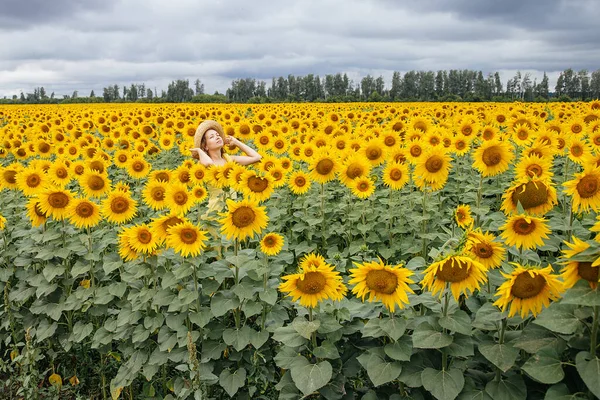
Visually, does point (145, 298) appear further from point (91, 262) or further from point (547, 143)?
point (547, 143)

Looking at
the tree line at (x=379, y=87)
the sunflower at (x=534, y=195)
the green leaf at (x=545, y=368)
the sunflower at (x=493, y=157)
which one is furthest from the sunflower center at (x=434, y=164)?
the tree line at (x=379, y=87)

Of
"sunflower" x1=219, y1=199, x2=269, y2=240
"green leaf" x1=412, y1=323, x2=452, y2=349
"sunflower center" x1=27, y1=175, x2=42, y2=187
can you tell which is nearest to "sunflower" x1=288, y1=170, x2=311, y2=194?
"sunflower" x1=219, y1=199, x2=269, y2=240

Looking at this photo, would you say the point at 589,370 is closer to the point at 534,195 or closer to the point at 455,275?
the point at 455,275

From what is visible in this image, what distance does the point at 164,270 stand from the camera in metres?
4.76

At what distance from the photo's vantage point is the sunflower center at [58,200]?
17.2ft

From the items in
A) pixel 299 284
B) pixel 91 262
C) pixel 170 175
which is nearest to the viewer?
pixel 299 284

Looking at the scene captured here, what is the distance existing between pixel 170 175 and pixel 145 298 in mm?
1979

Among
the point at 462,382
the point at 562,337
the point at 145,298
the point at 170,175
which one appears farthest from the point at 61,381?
the point at 562,337

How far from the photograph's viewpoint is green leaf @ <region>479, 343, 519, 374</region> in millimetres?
2904

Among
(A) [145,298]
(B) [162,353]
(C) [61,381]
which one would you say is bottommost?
(C) [61,381]

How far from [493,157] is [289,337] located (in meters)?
3.36

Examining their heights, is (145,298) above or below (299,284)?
below

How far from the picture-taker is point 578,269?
2.70 meters

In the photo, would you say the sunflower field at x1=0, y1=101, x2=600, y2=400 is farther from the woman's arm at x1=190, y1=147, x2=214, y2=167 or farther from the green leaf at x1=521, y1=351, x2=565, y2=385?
the woman's arm at x1=190, y1=147, x2=214, y2=167
